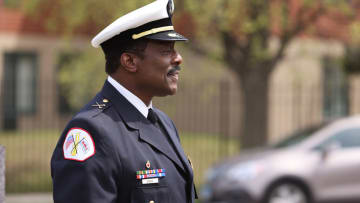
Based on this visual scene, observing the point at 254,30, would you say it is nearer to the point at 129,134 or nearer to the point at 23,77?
the point at 129,134

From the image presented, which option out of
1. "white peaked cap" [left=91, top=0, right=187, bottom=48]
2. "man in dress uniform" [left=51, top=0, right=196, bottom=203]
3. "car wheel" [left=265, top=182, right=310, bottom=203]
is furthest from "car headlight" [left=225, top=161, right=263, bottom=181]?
"white peaked cap" [left=91, top=0, right=187, bottom=48]

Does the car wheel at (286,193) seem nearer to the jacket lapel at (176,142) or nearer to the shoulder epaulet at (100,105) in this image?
the jacket lapel at (176,142)

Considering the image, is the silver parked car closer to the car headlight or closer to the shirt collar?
the car headlight

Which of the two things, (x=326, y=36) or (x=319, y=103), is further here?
(x=319, y=103)

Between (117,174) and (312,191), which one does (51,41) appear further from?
(117,174)

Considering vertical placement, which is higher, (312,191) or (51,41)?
(51,41)

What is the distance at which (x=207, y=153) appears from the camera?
1539 cm

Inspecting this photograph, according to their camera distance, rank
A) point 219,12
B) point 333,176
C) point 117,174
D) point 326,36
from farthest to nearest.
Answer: point 326,36 < point 219,12 < point 333,176 < point 117,174

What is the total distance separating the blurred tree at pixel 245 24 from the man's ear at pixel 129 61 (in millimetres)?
7954

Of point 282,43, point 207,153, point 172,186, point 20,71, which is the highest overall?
point 20,71

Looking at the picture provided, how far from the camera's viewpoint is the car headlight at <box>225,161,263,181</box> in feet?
34.5

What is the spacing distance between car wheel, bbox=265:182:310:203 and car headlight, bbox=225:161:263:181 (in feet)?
1.14

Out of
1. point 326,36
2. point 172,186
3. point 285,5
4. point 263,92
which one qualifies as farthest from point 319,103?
point 172,186

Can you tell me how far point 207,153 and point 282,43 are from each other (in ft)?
12.6
